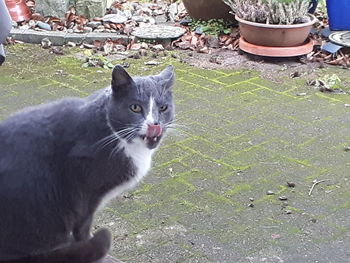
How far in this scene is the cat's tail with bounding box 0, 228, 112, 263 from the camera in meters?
2.54

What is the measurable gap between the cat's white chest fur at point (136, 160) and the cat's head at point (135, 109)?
0.10ft

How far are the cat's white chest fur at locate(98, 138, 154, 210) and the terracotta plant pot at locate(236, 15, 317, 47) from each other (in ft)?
12.9

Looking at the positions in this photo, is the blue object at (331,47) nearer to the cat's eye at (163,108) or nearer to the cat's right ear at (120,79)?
the cat's eye at (163,108)

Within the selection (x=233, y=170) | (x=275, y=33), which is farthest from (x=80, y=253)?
(x=275, y=33)

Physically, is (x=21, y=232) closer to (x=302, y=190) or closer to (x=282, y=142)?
(x=302, y=190)

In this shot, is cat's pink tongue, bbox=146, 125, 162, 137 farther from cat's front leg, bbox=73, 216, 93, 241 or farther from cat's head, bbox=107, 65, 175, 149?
cat's front leg, bbox=73, 216, 93, 241

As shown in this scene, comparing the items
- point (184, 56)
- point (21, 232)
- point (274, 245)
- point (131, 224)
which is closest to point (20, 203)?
point (21, 232)

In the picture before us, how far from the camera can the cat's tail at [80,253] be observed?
2545 millimetres

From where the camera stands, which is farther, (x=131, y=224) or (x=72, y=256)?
(x=131, y=224)

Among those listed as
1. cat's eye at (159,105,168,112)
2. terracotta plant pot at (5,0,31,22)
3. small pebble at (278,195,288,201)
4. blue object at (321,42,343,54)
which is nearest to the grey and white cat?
cat's eye at (159,105,168,112)

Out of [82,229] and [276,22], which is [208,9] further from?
[82,229]

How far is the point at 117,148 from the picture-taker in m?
2.55

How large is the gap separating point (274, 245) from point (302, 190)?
2.23ft

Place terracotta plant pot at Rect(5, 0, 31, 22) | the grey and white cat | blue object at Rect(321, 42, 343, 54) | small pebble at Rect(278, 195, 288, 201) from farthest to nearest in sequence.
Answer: terracotta plant pot at Rect(5, 0, 31, 22) < blue object at Rect(321, 42, 343, 54) < small pebble at Rect(278, 195, 288, 201) < the grey and white cat
